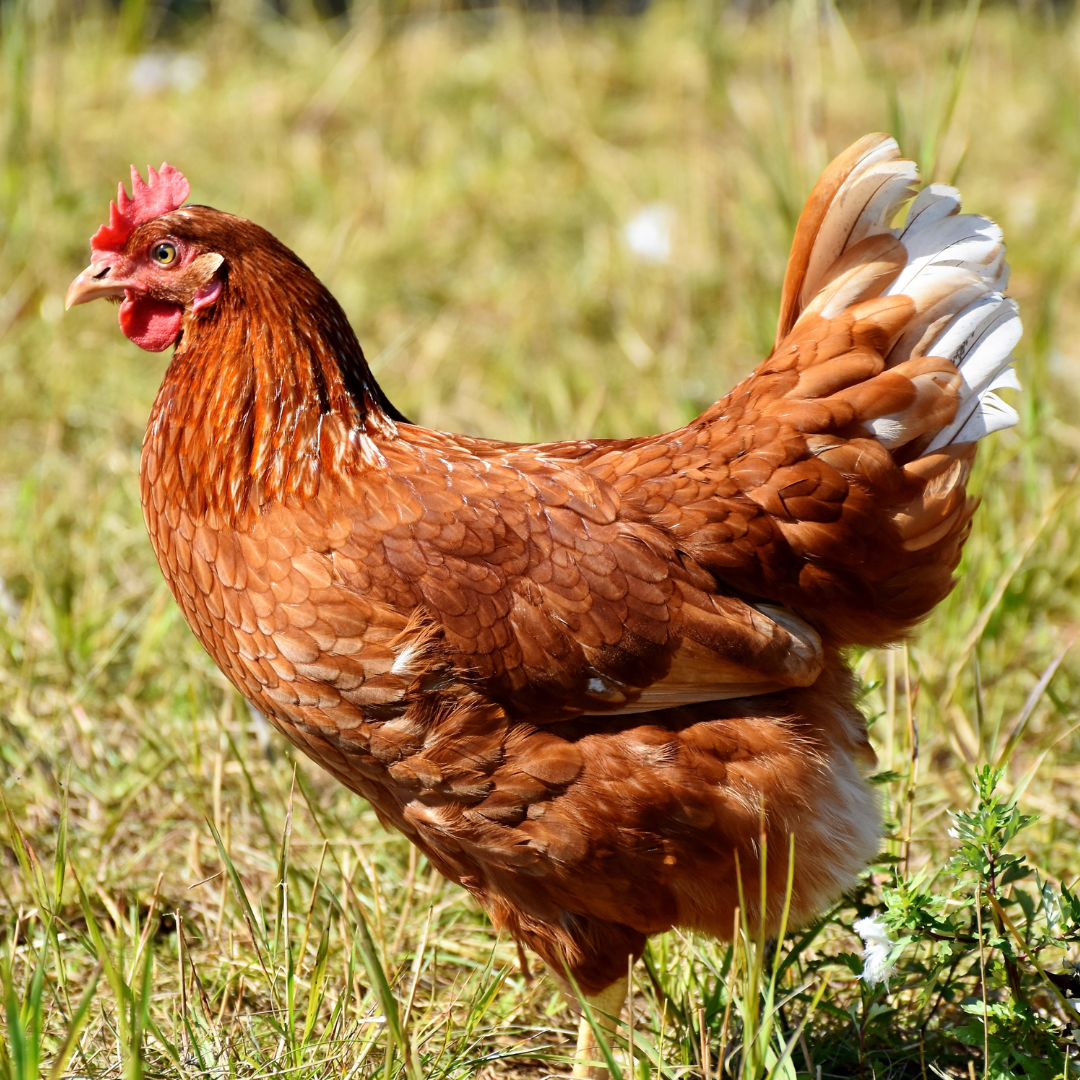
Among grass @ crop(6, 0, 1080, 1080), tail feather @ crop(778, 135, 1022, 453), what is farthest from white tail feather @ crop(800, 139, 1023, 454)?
grass @ crop(6, 0, 1080, 1080)

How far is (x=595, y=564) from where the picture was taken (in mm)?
2176

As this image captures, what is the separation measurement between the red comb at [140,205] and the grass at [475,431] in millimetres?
1121

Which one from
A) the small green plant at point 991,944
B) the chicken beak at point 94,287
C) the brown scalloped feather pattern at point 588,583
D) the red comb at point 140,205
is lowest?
the small green plant at point 991,944

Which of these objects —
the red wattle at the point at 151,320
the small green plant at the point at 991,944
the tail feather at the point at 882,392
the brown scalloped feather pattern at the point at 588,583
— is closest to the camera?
the small green plant at the point at 991,944

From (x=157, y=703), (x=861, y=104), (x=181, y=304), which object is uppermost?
(x=861, y=104)

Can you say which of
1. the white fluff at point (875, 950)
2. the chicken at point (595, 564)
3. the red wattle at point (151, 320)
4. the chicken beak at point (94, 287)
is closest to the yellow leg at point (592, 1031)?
the chicken at point (595, 564)

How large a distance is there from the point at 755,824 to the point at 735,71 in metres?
5.68

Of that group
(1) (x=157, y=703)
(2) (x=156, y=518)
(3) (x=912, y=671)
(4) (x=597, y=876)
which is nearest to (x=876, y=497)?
(4) (x=597, y=876)

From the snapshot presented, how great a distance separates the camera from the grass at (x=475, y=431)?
84.2 inches

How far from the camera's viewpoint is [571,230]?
570 centimetres

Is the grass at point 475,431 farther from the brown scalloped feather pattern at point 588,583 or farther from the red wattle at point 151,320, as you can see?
the red wattle at point 151,320

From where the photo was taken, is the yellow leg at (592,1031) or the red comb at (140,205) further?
the red comb at (140,205)

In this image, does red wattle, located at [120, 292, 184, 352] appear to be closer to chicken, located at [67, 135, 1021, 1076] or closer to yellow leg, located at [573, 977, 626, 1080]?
chicken, located at [67, 135, 1021, 1076]

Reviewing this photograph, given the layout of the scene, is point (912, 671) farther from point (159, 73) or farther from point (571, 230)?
point (159, 73)
